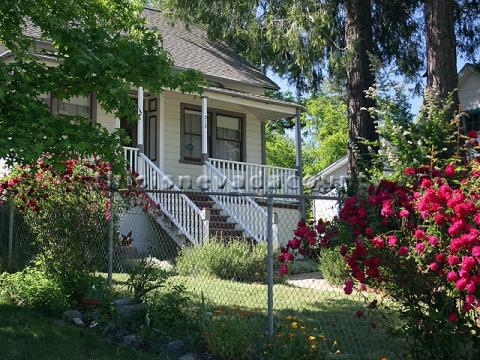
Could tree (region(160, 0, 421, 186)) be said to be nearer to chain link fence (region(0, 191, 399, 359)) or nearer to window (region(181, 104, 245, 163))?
window (region(181, 104, 245, 163))

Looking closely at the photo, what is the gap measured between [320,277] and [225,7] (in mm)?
8397

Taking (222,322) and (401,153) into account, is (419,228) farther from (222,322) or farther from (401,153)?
(222,322)

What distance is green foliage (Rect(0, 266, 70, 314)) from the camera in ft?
25.3

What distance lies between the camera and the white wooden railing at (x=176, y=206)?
13414 mm

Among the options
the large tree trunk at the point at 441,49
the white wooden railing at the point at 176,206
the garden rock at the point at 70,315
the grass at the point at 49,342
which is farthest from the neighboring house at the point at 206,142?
the grass at the point at 49,342

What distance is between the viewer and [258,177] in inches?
673

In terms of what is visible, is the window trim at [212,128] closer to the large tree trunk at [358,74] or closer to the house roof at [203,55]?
the house roof at [203,55]

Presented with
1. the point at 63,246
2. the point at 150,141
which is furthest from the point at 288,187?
the point at 63,246

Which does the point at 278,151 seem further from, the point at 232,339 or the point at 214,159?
the point at 232,339

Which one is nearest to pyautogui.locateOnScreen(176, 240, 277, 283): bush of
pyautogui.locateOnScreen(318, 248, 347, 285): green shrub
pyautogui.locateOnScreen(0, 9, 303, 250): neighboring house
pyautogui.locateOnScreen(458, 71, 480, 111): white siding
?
pyautogui.locateOnScreen(318, 248, 347, 285): green shrub

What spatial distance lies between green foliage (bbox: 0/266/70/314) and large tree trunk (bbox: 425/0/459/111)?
7.34 meters

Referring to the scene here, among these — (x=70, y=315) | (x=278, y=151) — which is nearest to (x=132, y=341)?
(x=70, y=315)

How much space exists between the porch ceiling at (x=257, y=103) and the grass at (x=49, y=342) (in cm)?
964

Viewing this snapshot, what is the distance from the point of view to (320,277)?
12383 millimetres
